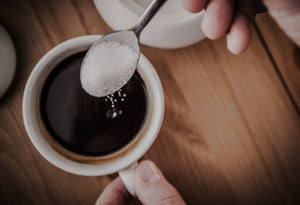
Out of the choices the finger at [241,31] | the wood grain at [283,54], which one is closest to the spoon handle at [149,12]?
the finger at [241,31]

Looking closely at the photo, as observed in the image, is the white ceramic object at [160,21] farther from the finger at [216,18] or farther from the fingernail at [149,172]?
the fingernail at [149,172]

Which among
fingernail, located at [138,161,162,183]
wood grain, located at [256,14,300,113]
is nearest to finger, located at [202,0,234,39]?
wood grain, located at [256,14,300,113]

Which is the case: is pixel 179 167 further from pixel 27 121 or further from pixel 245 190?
pixel 27 121

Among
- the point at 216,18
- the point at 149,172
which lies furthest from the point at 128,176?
the point at 216,18

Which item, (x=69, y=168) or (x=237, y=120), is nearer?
(x=69, y=168)

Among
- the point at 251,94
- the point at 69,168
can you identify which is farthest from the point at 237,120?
the point at 69,168
